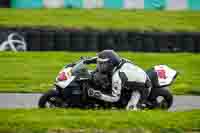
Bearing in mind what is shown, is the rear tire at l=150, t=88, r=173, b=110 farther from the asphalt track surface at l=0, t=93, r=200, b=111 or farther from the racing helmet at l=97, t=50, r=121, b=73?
the racing helmet at l=97, t=50, r=121, b=73

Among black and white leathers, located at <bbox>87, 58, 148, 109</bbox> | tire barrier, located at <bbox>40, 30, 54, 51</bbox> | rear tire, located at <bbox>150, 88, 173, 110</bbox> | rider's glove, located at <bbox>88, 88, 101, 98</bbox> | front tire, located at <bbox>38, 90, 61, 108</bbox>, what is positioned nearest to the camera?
black and white leathers, located at <bbox>87, 58, 148, 109</bbox>

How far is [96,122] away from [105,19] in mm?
12463

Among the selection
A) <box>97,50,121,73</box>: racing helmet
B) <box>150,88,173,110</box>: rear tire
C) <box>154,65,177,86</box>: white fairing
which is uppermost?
<box>97,50,121,73</box>: racing helmet

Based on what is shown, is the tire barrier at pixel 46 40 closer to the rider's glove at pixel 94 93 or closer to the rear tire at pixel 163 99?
the rear tire at pixel 163 99

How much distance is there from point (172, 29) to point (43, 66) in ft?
16.0

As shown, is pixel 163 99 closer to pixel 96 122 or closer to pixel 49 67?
pixel 96 122

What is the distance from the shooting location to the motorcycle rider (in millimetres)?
10297

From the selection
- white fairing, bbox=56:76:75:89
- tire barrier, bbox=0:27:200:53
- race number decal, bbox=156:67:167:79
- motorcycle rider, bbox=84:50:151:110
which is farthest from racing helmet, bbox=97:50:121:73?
tire barrier, bbox=0:27:200:53

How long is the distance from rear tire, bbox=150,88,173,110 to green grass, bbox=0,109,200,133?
Answer: 1458 millimetres

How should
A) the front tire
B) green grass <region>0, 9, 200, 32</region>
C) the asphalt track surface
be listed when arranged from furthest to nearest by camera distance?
1. green grass <region>0, 9, 200, 32</region>
2. the asphalt track surface
3. the front tire

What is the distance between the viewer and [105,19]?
68.4ft

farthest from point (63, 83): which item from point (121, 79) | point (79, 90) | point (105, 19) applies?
point (105, 19)

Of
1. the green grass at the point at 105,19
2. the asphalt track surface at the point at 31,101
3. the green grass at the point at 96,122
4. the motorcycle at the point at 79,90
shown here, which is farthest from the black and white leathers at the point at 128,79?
the green grass at the point at 105,19

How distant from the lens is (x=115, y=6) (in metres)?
23.7
